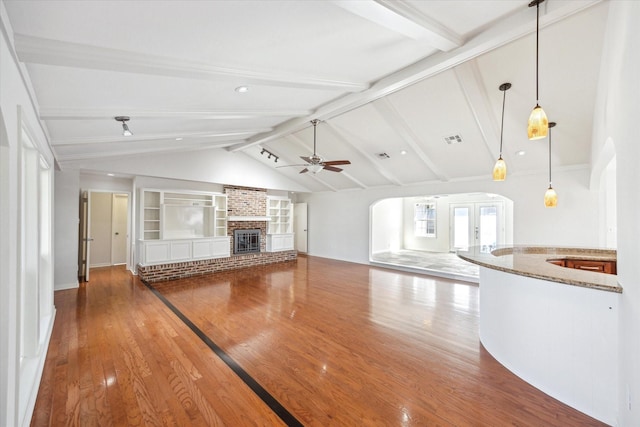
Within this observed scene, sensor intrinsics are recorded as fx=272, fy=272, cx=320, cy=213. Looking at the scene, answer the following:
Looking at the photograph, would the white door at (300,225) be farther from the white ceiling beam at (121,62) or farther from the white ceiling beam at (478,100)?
A: the white ceiling beam at (121,62)

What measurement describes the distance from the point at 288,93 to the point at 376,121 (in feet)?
7.22

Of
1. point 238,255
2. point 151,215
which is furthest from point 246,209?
point 151,215

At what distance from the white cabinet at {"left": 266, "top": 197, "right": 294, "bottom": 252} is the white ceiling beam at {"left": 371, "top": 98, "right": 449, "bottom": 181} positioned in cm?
524

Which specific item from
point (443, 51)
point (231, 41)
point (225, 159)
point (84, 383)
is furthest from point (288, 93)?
point (225, 159)

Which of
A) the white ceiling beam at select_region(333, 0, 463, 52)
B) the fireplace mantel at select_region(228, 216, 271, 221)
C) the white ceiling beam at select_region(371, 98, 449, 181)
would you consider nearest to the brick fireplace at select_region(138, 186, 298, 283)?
the fireplace mantel at select_region(228, 216, 271, 221)

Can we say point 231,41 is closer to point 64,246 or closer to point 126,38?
point 126,38

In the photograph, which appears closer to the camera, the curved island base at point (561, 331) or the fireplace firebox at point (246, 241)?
the curved island base at point (561, 331)

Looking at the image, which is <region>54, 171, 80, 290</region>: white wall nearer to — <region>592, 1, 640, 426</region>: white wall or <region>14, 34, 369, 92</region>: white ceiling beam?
<region>14, 34, 369, 92</region>: white ceiling beam

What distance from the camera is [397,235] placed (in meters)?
11.8

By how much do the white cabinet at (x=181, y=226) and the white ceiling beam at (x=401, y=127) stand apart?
532 centimetres

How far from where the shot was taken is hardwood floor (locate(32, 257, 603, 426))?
212 centimetres

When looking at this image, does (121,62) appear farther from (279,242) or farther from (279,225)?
(279,225)

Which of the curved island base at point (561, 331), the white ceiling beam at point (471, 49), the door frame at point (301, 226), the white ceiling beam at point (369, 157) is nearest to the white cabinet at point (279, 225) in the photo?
the door frame at point (301, 226)

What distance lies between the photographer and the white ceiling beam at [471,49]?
2.37 m
